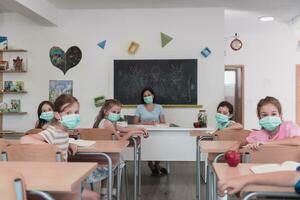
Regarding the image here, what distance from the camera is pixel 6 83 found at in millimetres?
6152

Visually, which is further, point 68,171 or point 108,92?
point 108,92

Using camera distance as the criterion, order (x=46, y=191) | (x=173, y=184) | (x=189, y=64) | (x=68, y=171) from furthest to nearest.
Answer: (x=189, y=64) < (x=173, y=184) < (x=68, y=171) < (x=46, y=191)

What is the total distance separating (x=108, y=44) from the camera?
19.8 ft

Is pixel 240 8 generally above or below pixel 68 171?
above

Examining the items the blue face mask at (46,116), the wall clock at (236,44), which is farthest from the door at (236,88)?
the blue face mask at (46,116)

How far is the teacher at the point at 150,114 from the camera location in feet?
17.0

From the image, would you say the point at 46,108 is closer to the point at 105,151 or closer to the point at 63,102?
the point at 63,102

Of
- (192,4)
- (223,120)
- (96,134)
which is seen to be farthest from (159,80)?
(96,134)

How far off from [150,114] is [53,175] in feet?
12.3

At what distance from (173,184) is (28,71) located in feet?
10.1

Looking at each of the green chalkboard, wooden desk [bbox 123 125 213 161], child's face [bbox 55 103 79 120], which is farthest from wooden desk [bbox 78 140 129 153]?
the green chalkboard

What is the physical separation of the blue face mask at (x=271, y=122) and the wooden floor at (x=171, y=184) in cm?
154

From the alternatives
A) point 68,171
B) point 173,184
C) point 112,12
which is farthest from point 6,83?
Result: point 68,171

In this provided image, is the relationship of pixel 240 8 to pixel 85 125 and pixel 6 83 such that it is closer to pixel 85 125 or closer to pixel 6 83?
pixel 85 125
